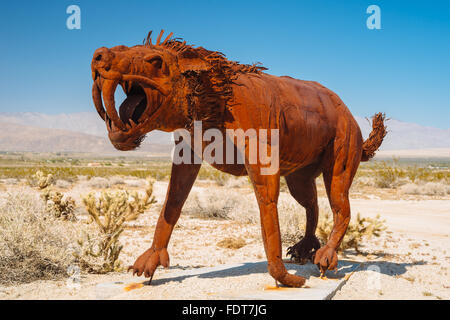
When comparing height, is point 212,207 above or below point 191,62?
below

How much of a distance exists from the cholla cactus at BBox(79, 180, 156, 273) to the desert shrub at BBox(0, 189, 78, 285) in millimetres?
354

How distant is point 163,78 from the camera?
3.68 metres

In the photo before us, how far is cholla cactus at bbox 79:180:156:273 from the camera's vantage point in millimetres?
6500

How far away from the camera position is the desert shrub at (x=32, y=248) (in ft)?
18.8

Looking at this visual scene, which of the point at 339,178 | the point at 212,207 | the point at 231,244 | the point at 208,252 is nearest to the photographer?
the point at 339,178

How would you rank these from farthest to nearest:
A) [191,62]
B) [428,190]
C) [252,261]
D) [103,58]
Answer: [428,190] < [252,261] < [191,62] < [103,58]

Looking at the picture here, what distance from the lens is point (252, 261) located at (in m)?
7.50

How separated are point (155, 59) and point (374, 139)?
3674mm

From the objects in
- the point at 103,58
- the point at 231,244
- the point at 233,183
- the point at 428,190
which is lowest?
the point at 428,190

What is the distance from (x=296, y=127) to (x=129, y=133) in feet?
6.71

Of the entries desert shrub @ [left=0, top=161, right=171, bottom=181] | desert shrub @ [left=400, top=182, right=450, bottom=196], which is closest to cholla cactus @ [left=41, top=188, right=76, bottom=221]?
desert shrub @ [left=0, top=161, right=171, bottom=181]

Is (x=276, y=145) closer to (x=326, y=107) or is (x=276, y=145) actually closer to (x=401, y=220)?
(x=326, y=107)

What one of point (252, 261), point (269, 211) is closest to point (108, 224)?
point (252, 261)
